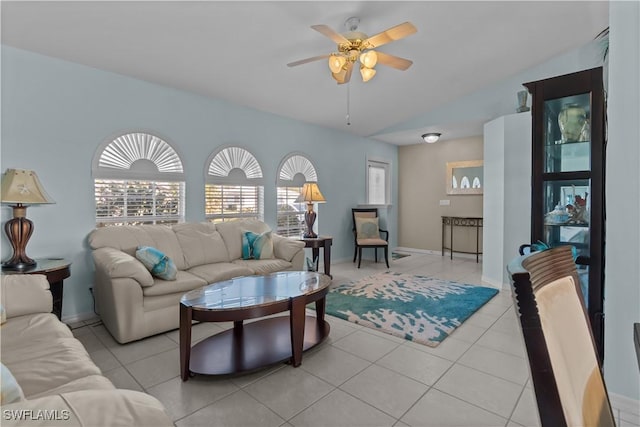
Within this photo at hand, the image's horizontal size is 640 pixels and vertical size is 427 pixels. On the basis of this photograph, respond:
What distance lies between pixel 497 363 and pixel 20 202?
12.9ft

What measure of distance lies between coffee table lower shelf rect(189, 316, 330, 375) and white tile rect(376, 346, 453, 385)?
1.89 feet

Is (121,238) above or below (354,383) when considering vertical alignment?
above

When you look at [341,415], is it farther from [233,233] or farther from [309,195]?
Result: [309,195]

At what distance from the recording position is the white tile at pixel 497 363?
90.0 inches

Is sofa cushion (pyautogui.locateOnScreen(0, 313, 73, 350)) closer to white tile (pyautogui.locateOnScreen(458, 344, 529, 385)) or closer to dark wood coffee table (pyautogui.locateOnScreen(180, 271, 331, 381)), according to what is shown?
dark wood coffee table (pyautogui.locateOnScreen(180, 271, 331, 381))

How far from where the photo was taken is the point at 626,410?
5.97 ft

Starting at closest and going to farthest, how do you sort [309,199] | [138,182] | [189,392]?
[189,392] → [138,182] → [309,199]

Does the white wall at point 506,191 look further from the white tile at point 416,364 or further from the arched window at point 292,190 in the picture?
the arched window at point 292,190

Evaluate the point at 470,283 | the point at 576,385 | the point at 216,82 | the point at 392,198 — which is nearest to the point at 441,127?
the point at 392,198

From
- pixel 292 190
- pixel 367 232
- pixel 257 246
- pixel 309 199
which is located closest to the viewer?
pixel 257 246

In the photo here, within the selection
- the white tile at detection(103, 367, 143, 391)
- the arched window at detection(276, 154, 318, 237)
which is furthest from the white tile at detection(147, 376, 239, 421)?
the arched window at detection(276, 154, 318, 237)

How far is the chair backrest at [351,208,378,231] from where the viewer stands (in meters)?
6.16

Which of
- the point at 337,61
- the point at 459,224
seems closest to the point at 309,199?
the point at 337,61

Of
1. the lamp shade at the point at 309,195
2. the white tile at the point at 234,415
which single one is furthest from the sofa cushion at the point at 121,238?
the lamp shade at the point at 309,195
